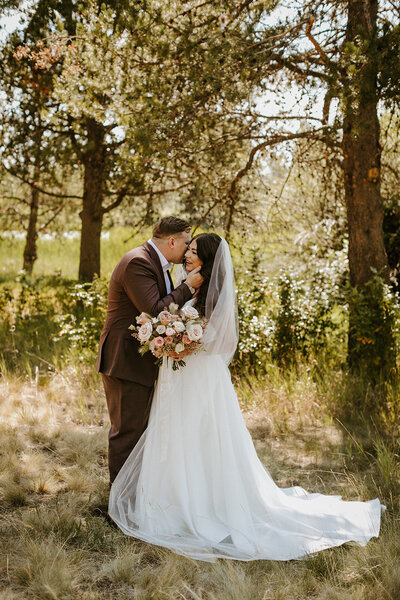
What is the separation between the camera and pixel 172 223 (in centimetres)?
368

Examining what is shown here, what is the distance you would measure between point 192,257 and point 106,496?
183cm

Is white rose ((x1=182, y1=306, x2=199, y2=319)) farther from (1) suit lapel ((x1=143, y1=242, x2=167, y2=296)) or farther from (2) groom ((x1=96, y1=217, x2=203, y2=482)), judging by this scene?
(1) suit lapel ((x1=143, y1=242, x2=167, y2=296))

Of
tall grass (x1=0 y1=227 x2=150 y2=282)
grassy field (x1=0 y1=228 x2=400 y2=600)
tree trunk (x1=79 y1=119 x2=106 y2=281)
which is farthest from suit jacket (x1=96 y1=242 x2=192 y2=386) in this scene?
tall grass (x1=0 y1=227 x2=150 y2=282)

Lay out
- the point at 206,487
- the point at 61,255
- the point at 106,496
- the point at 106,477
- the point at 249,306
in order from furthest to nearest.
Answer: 1. the point at 61,255
2. the point at 249,306
3. the point at 106,477
4. the point at 106,496
5. the point at 206,487

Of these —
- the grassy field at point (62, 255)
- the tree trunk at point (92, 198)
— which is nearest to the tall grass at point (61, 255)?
the grassy field at point (62, 255)

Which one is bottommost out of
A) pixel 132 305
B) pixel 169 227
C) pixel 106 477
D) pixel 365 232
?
pixel 106 477

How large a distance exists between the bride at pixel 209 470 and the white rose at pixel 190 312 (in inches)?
8.6

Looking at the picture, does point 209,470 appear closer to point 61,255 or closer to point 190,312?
point 190,312

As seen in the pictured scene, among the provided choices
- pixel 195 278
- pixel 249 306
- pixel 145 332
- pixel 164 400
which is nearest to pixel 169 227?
pixel 195 278

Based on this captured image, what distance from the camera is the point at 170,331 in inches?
129

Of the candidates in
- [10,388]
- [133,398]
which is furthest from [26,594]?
[10,388]

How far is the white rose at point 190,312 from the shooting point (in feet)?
11.1

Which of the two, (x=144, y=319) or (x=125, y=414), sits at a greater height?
(x=144, y=319)

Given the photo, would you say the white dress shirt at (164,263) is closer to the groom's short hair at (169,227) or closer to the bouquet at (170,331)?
the groom's short hair at (169,227)
